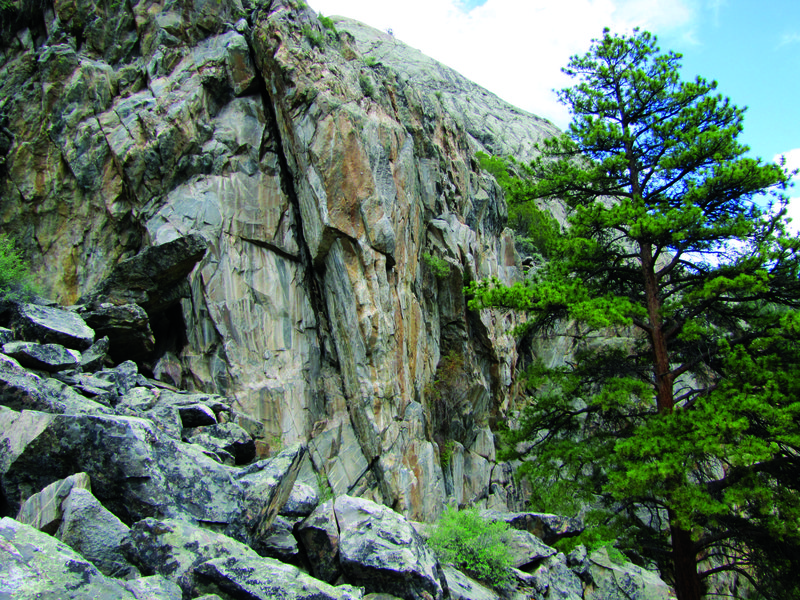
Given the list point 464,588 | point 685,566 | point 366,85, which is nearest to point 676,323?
point 685,566

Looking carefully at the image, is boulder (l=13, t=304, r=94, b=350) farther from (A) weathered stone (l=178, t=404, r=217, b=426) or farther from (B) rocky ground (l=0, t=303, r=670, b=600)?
(A) weathered stone (l=178, t=404, r=217, b=426)

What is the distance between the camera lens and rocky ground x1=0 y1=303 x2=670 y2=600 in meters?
3.88

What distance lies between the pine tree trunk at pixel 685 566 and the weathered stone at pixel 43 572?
1013 centimetres

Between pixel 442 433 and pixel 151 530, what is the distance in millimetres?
18343

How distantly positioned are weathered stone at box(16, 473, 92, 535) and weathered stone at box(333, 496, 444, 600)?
2.84 metres

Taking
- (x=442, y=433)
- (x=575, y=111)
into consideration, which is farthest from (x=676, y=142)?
(x=442, y=433)

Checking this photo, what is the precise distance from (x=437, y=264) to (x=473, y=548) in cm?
1546

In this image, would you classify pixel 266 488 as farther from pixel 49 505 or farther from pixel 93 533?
pixel 49 505

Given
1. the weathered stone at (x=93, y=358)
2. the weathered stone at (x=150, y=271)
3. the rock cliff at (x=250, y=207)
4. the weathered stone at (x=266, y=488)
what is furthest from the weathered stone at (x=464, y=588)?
the weathered stone at (x=150, y=271)

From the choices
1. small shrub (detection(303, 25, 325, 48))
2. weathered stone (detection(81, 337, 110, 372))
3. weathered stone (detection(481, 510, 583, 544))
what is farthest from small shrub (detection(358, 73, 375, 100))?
weathered stone (detection(481, 510, 583, 544))

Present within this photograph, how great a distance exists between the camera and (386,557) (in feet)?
18.0

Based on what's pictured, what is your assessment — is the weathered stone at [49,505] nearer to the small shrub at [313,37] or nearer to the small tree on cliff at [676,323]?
the small tree on cliff at [676,323]

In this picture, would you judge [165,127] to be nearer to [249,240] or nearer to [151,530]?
[249,240]

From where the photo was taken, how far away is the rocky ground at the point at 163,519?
153 inches
